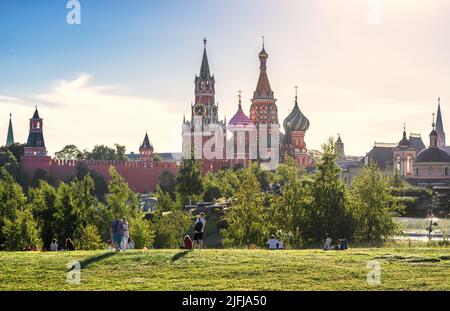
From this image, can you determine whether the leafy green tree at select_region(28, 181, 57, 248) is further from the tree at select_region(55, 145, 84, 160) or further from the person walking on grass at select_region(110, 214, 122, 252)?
the tree at select_region(55, 145, 84, 160)

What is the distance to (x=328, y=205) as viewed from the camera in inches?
922

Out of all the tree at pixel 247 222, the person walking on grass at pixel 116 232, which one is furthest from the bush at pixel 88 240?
the person walking on grass at pixel 116 232

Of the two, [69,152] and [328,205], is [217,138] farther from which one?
[328,205]

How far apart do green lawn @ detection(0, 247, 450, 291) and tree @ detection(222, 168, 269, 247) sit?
32.5 feet

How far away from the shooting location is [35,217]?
1276 inches

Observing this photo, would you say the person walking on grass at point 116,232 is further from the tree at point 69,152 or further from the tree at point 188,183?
the tree at point 69,152

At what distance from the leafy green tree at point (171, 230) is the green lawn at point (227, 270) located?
1704 centimetres

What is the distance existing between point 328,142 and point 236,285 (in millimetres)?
13327

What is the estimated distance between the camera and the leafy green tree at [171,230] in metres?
32.5

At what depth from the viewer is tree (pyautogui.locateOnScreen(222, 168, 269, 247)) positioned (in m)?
25.5

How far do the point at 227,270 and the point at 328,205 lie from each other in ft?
35.0
